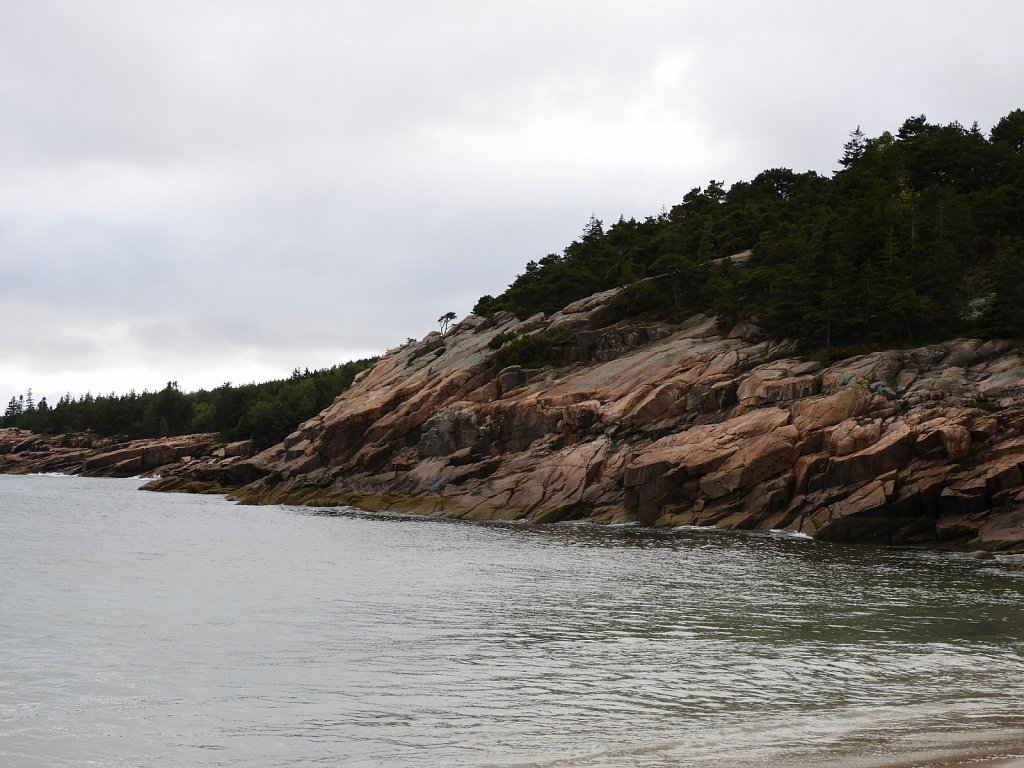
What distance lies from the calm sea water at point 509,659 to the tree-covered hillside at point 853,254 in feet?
93.3

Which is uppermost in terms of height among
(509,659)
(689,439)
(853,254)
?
(853,254)

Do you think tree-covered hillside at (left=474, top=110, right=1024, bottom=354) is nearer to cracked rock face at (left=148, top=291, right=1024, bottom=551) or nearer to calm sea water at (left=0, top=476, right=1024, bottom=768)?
cracked rock face at (left=148, top=291, right=1024, bottom=551)

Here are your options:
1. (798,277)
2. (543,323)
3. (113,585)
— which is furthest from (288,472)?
(113,585)

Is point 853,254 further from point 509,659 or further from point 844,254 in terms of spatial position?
point 509,659

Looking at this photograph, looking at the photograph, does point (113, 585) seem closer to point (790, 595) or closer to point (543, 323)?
point (790, 595)

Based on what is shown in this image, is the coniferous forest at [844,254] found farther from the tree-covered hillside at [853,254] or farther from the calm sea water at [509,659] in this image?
the calm sea water at [509,659]

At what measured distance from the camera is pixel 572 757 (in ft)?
48.4

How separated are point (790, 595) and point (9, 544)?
42672mm

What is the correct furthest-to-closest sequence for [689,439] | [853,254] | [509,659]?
[853,254] < [689,439] < [509,659]

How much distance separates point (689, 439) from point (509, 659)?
44.5 meters

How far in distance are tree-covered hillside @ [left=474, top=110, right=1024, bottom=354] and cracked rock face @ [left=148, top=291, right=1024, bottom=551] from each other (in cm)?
420

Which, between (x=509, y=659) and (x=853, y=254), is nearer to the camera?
(x=509, y=659)

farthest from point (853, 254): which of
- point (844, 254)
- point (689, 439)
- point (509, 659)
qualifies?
point (509, 659)

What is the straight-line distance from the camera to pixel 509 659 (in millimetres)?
22781
